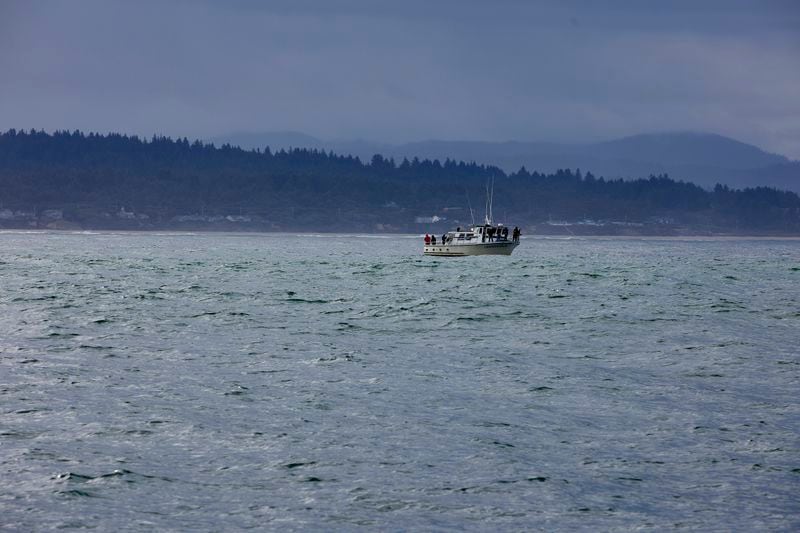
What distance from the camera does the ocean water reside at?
19.2 meters

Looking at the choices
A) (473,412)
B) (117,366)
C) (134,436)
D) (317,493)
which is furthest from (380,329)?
(317,493)

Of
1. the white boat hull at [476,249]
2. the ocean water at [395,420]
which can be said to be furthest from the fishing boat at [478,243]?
the ocean water at [395,420]

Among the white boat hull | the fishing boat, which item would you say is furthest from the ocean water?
the fishing boat

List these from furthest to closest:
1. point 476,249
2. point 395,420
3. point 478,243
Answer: point 476,249 < point 478,243 < point 395,420

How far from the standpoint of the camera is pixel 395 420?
26.5m

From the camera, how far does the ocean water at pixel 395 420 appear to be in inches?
754

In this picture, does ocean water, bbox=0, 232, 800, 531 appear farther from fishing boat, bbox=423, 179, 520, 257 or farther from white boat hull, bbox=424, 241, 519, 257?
fishing boat, bbox=423, 179, 520, 257

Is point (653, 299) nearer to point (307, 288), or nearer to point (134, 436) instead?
point (307, 288)

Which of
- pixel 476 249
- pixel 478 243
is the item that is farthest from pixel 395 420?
pixel 476 249

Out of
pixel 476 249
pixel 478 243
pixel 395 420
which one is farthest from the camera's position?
pixel 476 249

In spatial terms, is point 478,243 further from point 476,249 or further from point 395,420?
point 395,420

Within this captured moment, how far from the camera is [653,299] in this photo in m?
71.8

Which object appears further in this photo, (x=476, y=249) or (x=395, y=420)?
(x=476, y=249)

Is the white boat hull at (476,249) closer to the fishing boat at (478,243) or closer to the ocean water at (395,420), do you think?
the fishing boat at (478,243)
